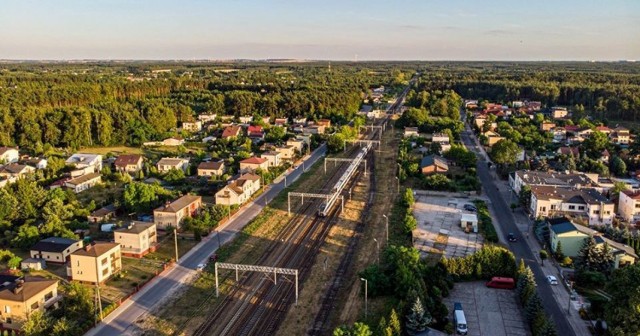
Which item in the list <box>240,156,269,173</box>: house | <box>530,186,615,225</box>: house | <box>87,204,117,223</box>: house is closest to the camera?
<box>530,186,615,225</box>: house

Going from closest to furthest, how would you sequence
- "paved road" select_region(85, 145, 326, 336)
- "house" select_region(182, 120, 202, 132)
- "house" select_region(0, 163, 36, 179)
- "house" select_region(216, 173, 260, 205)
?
"paved road" select_region(85, 145, 326, 336) → "house" select_region(216, 173, 260, 205) → "house" select_region(0, 163, 36, 179) → "house" select_region(182, 120, 202, 132)

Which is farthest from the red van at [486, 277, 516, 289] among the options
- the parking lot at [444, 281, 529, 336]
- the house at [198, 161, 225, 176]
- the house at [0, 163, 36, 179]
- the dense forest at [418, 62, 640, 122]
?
the dense forest at [418, 62, 640, 122]

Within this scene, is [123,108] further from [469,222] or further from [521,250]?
[521,250]

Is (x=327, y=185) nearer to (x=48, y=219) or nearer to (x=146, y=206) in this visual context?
(x=146, y=206)

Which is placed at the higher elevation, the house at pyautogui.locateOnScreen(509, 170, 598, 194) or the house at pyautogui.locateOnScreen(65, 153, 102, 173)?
the house at pyautogui.locateOnScreen(509, 170, 598, 194)

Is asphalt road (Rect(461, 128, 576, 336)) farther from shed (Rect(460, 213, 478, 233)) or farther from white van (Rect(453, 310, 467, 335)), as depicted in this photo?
white van (Rect(453, 310, 467, 335))

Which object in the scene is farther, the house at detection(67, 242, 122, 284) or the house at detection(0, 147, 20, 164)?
the house at detection(0, 147, 20, 164)

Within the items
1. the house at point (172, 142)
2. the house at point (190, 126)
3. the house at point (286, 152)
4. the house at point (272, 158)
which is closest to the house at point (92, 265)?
the house at point (272, 158)
